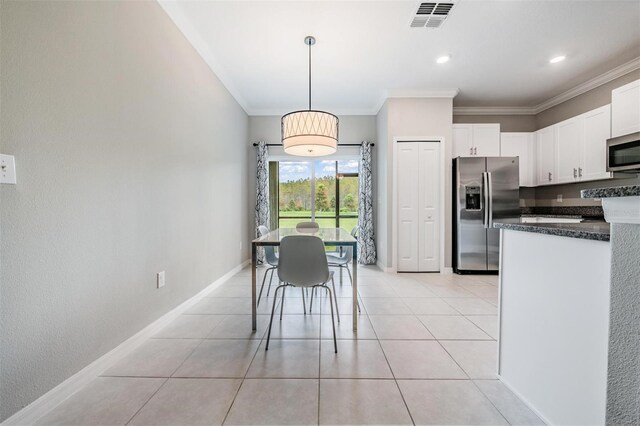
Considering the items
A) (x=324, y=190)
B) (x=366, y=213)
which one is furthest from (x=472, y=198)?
(x=324, y=190)

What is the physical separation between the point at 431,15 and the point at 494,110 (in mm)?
2841

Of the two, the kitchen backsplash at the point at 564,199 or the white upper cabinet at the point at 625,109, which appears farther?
the kitchen backsplash at the point at 564,199

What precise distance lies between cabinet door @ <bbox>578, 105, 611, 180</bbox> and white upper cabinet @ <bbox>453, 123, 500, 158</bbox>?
1.01 metres

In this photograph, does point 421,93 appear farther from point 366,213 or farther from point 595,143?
point 595,143

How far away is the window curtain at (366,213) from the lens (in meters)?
4.46

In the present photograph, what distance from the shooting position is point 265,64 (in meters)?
3.11

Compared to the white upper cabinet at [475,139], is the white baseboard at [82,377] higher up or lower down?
lower down

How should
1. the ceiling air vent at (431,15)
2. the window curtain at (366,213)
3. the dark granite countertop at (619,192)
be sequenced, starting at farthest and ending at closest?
1. the window curtain at (366,213)
2. the ceiling air vent at (431,15)
3. the dark granite countertop at (619,192)

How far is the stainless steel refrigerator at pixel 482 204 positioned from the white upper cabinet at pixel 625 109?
1010 millimetres

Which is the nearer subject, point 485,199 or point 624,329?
point 624,329

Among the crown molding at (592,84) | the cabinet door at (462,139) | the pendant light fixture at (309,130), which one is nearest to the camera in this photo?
the pendant light fixture at (309,130)

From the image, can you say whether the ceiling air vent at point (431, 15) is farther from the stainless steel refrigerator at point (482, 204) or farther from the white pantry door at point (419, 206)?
the stainless steel refrigerator at point (482, 204)

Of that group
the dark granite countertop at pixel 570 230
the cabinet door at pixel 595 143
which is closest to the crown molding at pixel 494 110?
the cabinet door at pixel 595 143

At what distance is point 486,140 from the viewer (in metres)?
4.03
